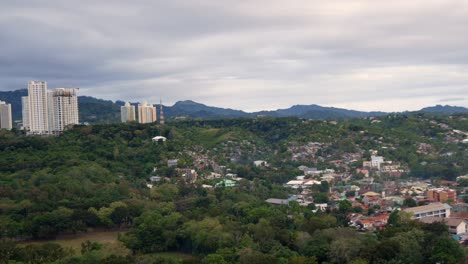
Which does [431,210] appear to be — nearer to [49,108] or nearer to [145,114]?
[49,108]

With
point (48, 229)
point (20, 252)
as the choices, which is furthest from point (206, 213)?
point (20, 252)

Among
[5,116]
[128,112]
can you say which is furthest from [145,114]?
[5,116]

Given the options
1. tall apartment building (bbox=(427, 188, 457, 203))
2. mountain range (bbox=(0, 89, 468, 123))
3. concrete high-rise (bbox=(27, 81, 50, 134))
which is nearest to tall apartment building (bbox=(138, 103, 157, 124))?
mountain range (bbox=(0, 89, 468, 123))

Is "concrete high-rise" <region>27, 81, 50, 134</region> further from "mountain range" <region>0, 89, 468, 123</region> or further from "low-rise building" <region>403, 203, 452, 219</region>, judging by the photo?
"low-rise building" <region>403, 203, 452, 219</region>

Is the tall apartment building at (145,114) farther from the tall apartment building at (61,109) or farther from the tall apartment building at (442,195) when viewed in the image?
the tall apartment building at (442,195)

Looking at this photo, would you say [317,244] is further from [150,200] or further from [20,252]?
[150,200]

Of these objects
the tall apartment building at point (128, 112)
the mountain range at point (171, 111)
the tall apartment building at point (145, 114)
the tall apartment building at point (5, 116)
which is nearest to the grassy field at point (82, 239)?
the tall apartment building at point (145, 114)
